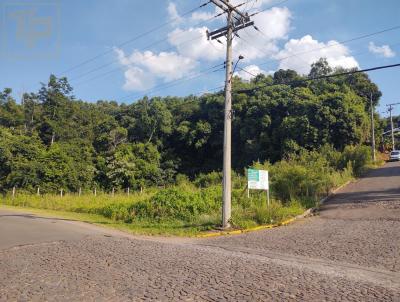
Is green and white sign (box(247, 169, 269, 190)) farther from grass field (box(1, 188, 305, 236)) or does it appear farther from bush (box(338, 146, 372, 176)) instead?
bush (box(338, 146, 372, 176))

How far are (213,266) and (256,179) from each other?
31.9ft

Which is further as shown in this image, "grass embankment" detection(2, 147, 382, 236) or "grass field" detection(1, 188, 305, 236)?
"grass embankment" detection(2, 147, 382, 236)

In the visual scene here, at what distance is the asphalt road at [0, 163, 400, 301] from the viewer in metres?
6.38

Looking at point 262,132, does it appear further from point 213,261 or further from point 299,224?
point 213,261

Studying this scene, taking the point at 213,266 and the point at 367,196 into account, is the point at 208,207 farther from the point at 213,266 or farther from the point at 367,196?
the point at 213,266

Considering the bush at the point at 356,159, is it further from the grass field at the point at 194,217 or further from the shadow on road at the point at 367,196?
the grass field at the point at 194,217

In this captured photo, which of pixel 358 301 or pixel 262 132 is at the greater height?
pixel 262 132

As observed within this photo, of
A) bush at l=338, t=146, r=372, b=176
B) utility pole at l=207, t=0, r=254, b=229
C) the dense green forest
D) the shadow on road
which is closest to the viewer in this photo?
utility pole at l=207, t=0, r=254, b=229

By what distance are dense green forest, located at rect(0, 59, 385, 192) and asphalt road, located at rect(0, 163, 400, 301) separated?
2758cm

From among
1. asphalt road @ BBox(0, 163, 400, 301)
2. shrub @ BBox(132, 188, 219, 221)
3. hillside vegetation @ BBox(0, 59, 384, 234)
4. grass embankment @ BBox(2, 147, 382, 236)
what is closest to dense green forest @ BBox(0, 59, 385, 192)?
hillside vegetation @ BBox(0, 59, 384, 234)

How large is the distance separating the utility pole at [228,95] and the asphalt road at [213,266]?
1.84 metres

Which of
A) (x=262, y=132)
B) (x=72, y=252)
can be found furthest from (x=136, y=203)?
(x=262, y=132)

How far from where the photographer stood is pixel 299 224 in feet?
52.4

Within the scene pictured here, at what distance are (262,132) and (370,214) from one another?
33.3m
